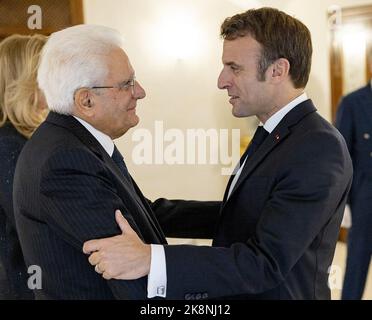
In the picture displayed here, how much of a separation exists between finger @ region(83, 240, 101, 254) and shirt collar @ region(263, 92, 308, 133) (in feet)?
1.40

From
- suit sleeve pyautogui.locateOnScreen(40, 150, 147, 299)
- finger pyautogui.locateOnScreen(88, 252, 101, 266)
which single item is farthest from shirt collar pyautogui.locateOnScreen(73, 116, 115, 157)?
finger pyautogui.locateOnScreen(88, 252, 101, 266)

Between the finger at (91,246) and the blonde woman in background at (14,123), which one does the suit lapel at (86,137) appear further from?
the blonde woman in background at (14,123)

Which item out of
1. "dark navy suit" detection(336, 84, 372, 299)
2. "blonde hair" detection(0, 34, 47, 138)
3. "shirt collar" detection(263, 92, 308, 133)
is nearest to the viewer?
"shirt collar" detection(263, 92, 308, 133)

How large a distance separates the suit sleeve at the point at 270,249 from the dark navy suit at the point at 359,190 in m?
1.24

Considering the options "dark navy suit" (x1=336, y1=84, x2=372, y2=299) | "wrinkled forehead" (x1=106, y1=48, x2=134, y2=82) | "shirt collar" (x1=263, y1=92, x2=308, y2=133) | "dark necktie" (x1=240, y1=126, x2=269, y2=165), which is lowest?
"dark navy suit" (x1=336, y1=84, x2=372, y2=299)

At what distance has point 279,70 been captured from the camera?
3.72ft

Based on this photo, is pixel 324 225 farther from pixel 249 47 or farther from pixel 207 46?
pixel 207 46

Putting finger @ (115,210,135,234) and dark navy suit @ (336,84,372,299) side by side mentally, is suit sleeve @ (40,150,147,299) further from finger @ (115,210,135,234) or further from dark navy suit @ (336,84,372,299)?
dark navy suit @ (336,84,372,299)

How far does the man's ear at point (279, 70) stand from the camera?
1.13 metres

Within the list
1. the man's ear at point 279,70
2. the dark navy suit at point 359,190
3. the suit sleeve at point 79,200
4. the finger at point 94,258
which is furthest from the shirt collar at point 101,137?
the dark navy suit at point 359,190

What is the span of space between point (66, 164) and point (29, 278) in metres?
0.42

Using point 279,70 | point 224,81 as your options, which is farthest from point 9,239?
point 279,70

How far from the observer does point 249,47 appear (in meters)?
1.14

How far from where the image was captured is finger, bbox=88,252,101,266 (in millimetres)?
901
